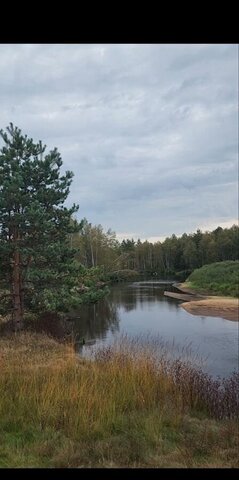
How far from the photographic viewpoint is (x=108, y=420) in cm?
488

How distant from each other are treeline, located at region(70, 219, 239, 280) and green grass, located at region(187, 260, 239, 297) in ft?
41.9

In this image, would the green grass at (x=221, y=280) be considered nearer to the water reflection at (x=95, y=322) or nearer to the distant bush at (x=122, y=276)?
the water reflection at (x=95, y=322)

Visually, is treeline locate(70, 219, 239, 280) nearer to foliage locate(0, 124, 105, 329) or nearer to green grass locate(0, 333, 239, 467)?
foliage locate(0, 124, 105, 329)

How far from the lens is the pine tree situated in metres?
12.4

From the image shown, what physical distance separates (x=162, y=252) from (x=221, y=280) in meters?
50.0

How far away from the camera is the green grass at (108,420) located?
389 centimetres

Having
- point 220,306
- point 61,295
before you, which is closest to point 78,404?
point 61,295

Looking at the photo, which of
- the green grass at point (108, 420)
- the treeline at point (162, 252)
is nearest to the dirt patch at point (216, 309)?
the green grass at point (108, 420)

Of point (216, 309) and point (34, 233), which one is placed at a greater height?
point (34, 233)

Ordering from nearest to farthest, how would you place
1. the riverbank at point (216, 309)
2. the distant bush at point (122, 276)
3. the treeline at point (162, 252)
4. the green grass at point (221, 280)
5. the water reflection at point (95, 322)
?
the water reflection at point (95, 322)
the riverbank at point (216, 309)
the green grass at point (221, 280)
the treeline at point (162, 252)
the distant bush at point (122, 276)

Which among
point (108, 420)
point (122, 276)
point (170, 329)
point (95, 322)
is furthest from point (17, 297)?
point (122, 276)

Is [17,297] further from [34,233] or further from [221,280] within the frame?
[221,280]
